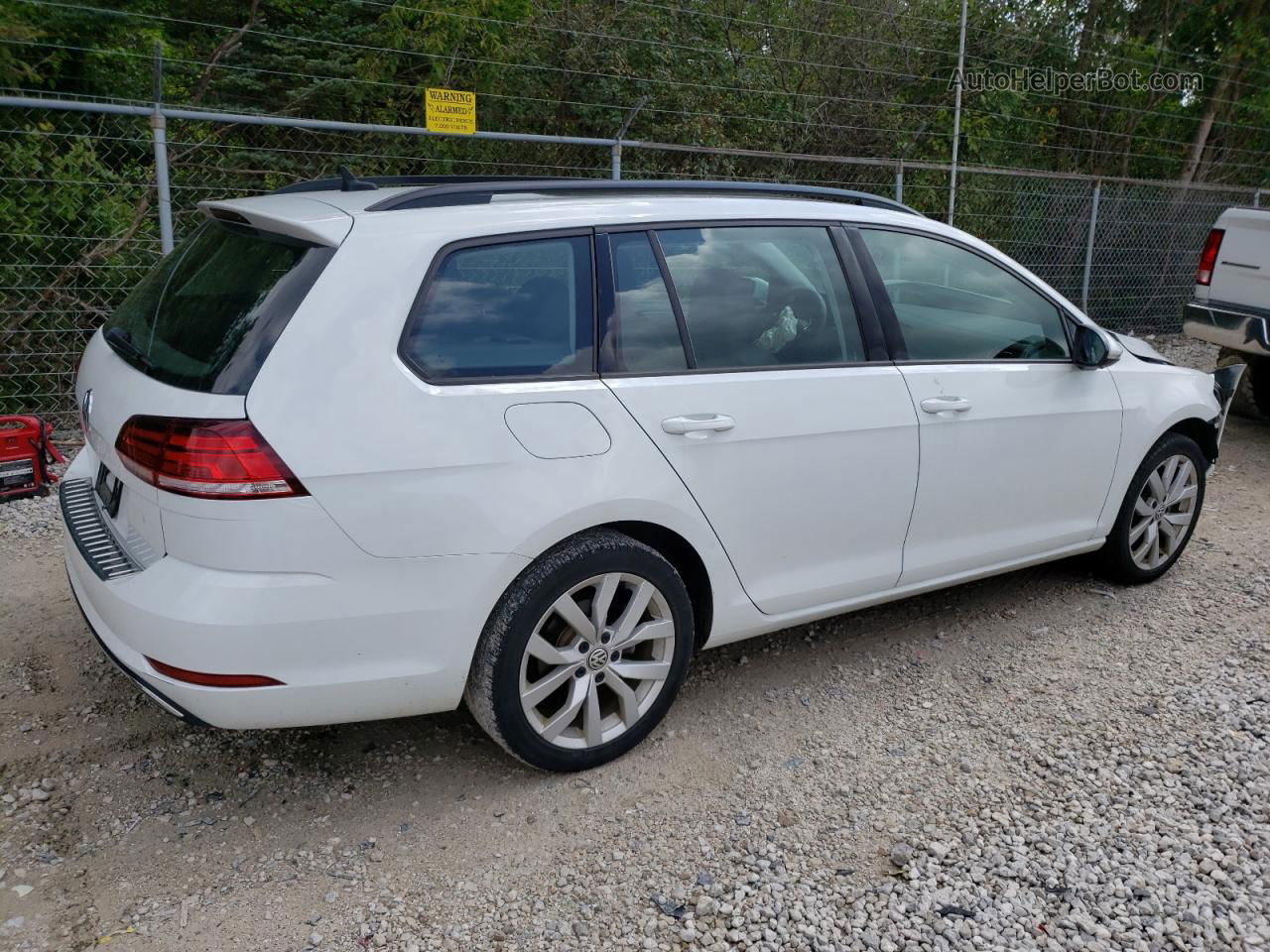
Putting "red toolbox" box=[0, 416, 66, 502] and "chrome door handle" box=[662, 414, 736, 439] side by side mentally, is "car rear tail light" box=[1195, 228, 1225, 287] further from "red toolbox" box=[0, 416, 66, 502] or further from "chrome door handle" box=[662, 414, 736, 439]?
"red toolbox" box=[0, 416, 66, 502]

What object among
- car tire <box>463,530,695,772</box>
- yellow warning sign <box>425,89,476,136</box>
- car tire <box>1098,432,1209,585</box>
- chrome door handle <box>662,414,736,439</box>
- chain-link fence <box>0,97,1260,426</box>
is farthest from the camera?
yellow warning sign <box>425,89,476,136</box>

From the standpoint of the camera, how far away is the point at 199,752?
338 centimetres

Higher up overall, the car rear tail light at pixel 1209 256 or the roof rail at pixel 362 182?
the roof rail at pixel 362 182

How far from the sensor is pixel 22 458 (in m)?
5.65

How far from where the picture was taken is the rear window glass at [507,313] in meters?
2.90

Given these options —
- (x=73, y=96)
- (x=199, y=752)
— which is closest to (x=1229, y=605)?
(x=199, y=752)

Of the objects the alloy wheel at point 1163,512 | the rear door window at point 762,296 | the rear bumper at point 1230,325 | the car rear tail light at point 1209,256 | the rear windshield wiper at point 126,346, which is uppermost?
the rear door window at point 762,296

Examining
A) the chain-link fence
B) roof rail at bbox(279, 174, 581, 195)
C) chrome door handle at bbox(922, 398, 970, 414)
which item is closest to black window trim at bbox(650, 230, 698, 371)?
roof rail at bbox(279, 174, 581, 195)

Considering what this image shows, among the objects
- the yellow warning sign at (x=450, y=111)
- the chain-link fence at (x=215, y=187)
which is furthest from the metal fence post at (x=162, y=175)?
the yellow warning sign at (x=450, y=111)

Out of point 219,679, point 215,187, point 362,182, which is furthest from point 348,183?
point 215,187

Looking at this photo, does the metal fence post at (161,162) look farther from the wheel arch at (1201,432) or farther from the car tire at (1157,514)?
the wheel arch at (1201,432)

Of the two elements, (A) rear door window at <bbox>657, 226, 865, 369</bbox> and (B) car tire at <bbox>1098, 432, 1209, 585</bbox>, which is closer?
(A) rear door window at <bbox>657, 226, 865, 369</bbox>

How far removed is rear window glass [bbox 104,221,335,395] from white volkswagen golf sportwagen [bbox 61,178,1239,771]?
13mm

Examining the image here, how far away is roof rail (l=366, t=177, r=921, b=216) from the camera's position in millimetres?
3061
